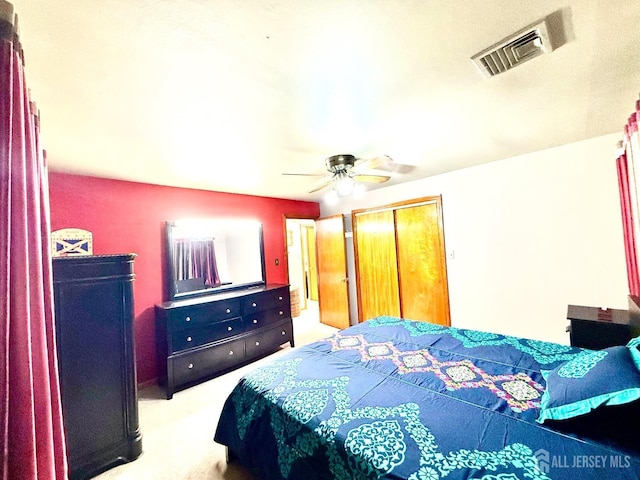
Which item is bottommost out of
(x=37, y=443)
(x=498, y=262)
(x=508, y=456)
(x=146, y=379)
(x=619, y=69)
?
(x=146, y=379)

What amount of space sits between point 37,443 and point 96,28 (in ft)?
4.73

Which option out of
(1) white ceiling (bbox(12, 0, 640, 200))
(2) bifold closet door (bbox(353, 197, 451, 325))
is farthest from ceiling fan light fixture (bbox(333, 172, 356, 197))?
(2) bifold closet door (bbox(353, 197, 451, 325))

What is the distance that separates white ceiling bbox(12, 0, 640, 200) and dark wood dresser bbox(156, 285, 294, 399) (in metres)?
1.63

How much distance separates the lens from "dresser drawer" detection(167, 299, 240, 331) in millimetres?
2687

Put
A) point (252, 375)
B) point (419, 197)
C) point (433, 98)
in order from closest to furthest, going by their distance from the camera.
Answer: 1. point (433, 98)
2. point (252, 375)
3. point (419, 197)

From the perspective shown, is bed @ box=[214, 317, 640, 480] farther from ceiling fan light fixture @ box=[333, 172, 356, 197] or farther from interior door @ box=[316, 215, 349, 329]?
interior door @ box=[316, 215, 349, 329]

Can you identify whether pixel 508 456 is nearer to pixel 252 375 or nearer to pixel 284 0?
pixel 252 375

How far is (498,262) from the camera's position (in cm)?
299

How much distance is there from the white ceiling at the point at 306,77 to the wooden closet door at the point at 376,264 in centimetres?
189

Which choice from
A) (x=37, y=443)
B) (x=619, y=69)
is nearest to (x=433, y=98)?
(x=619, y=69)

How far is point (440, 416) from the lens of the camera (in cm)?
119

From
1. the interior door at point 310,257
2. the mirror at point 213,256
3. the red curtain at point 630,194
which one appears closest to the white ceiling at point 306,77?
the red curtain at point 630,194

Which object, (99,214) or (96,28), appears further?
(99,214)

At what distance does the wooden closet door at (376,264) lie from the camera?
3977mm
